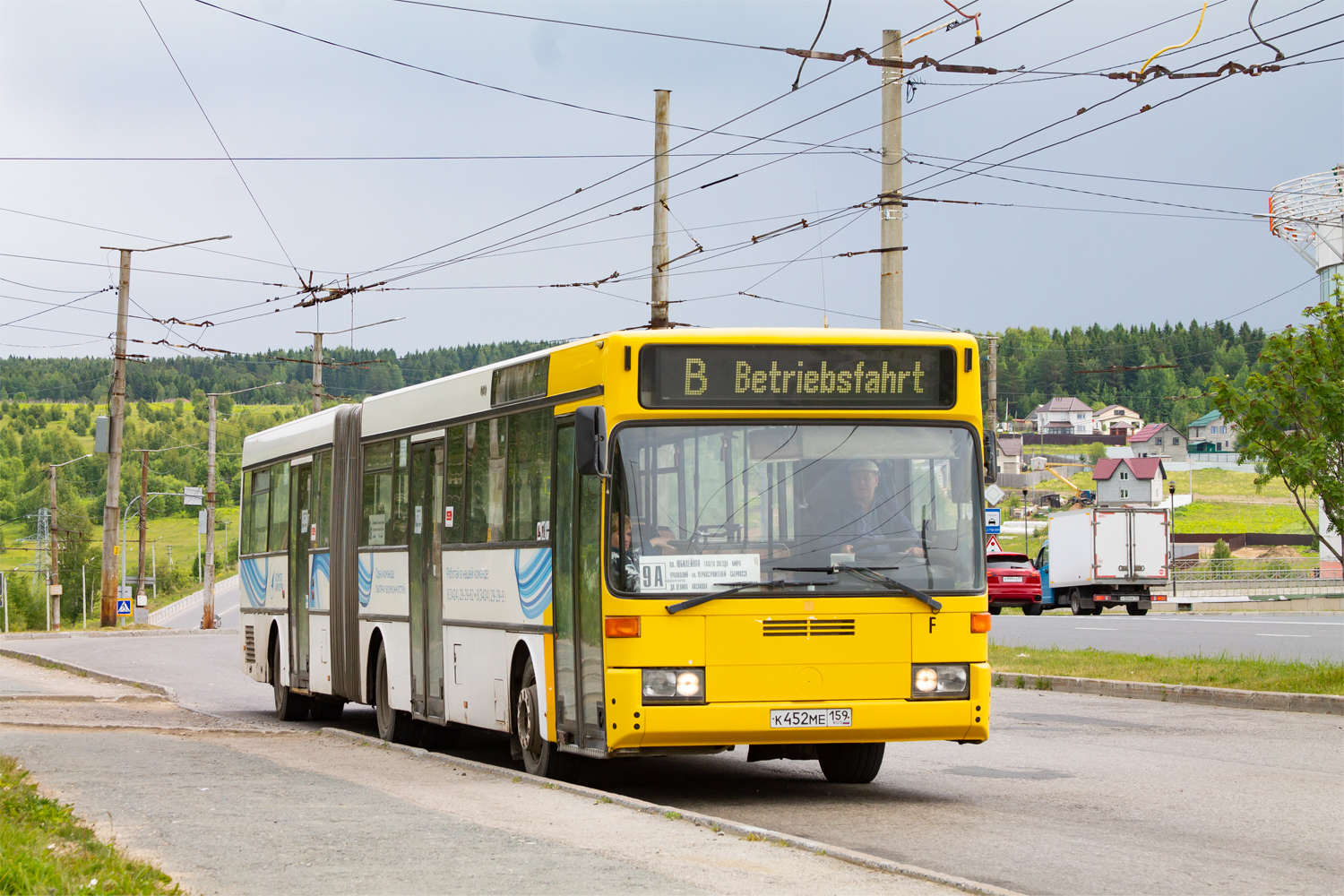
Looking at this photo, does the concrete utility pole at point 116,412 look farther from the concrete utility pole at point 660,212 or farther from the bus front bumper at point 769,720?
the bus front bumper at point 769,720

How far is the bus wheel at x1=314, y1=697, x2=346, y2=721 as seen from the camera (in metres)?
18.6

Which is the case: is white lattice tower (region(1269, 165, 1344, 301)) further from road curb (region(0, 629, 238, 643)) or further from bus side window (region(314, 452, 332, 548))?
bus side window (region(314, 452, 332, 548))

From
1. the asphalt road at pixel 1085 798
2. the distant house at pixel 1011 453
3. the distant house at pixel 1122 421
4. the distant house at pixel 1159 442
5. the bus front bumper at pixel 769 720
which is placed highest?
the distant house at pixel 1122 421

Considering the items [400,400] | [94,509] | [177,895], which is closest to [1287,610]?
[400,400]

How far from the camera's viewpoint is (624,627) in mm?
10125

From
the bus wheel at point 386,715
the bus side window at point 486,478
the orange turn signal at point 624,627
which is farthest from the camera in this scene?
the bus wheel at point 386,715

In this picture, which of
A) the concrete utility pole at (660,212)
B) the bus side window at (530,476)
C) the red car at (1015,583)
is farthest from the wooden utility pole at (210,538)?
the bus side window at (530,476)

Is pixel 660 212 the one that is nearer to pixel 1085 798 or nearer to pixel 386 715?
pixel 386 715

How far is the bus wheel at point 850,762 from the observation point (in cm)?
1166

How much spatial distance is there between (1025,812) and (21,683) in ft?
60.5

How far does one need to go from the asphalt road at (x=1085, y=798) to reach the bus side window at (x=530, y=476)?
74.6 inches

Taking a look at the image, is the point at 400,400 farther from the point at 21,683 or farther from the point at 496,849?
the point at 21,683

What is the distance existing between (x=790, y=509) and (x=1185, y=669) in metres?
12.2

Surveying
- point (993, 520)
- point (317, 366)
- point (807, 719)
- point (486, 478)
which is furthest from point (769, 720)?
point (317, 366)
